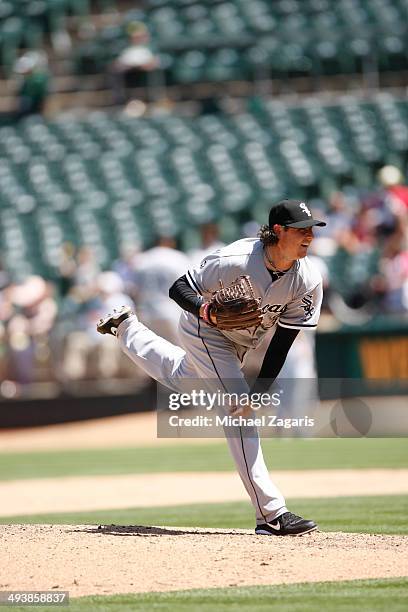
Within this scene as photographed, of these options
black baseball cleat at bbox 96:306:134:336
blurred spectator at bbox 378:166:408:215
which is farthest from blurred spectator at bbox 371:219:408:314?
black baseball cleat at bbox 96:306:134:336

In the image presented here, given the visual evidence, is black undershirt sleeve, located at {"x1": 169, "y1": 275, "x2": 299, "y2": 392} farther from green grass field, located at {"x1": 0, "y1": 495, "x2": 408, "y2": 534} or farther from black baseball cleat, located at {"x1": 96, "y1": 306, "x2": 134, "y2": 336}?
green grass field, located at {"x1": 0, "y1": 495, "x2": 408, "y2": 534}

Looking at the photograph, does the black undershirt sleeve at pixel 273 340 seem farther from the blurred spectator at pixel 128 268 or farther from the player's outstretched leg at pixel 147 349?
the blurred spectator at pixel 128 268

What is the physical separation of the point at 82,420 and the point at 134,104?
5.62 meters

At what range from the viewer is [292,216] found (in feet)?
17.6

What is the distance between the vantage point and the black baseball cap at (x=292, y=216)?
210 inches

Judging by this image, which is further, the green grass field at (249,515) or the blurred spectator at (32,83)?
the blurred spectator at (32,83)

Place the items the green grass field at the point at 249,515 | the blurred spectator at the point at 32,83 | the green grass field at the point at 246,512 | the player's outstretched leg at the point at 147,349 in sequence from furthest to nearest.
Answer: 1. the blurred spectator at the point at 32,83
2. the green grass field at the point at 249,515
3. the player's outstretched leg at the point at 147,349
4. the green grass field at the point at 246,512

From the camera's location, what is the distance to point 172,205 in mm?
15594

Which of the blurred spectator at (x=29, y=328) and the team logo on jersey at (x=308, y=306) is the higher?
the blurred spectator at (x=29, y=328)

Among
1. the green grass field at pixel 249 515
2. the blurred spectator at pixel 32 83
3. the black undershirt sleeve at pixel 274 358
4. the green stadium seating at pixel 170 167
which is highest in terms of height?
the blurred spectator at pixel 32 83

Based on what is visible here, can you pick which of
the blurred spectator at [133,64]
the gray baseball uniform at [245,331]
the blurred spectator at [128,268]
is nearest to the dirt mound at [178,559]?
the gray baseball uniform at [245,331]

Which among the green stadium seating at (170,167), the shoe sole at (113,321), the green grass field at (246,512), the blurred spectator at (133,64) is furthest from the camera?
the blurred spectator at (133,64)

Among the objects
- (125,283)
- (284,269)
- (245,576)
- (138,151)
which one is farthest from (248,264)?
(138,151)

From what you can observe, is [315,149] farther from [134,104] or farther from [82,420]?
[82,420]
